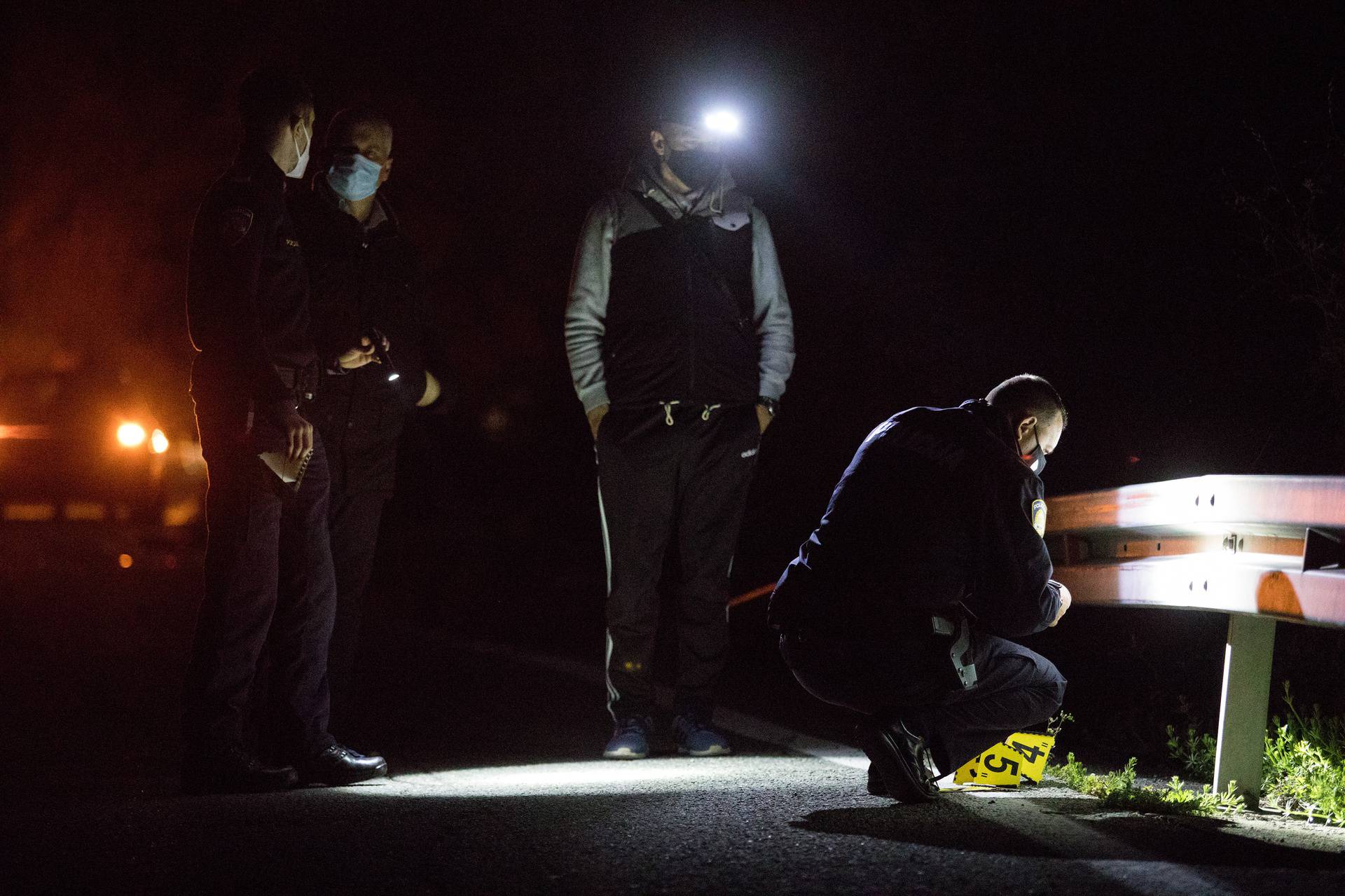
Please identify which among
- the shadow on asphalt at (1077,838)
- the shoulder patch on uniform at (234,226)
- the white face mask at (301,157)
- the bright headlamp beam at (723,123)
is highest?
the bright headlamp beam at (723,123)

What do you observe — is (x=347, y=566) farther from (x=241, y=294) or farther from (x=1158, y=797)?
(x=1158, y=797)

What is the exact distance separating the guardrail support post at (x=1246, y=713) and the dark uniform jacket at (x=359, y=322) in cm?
310

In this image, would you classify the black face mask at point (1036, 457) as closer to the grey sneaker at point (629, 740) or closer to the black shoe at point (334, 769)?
the grey sneaker at point (629, 740)

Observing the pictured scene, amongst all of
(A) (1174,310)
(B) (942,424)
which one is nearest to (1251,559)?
(B) (942,424)

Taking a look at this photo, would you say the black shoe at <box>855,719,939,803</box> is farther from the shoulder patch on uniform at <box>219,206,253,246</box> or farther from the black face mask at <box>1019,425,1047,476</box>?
the shoulder patch on uniform at <box>219,206,253,246</box>

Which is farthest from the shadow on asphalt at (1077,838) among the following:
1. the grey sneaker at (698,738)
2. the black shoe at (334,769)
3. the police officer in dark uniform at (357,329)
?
the police officer in dark uniform at (357,329)

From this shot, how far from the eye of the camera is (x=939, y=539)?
4.11 meters

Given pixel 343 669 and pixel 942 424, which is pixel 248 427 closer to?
pixel 343 669

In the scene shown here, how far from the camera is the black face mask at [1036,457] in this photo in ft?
14.6

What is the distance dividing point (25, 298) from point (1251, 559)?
17.9 meters

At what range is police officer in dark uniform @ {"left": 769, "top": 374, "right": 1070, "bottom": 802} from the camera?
13.5 feet

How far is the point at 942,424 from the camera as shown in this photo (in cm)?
424

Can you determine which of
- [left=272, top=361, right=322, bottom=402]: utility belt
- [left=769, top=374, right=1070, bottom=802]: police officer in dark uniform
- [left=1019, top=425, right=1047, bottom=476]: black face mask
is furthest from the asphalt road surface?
[left=272, top=361, right=322, bottom=402]: utility belt

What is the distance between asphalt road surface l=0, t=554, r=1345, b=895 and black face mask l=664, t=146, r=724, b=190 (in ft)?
7.78
